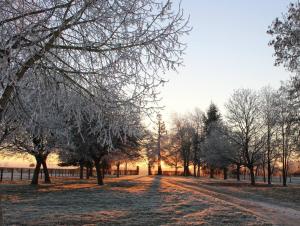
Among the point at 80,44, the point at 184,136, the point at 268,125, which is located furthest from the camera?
the point at 184,136

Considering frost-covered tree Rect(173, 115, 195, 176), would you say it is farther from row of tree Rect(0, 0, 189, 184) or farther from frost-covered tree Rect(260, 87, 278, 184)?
row of tree Rect(0, 0, 189, 184)

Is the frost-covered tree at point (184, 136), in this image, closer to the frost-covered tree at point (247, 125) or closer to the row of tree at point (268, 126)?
the row of tree at point (268, 126)

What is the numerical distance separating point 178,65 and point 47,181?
3562 centimetres

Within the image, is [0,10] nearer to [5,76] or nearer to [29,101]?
[5,76]

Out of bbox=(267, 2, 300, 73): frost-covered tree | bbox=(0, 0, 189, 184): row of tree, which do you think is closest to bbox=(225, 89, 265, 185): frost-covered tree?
bbox=(267, 2, 300, 73): frost-covered tree

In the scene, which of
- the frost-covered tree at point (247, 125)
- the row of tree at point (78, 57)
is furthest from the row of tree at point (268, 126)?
the row of tree at point (78, 57)

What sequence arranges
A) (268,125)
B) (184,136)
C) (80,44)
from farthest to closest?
(184,136)
(268,125)
(80,44)

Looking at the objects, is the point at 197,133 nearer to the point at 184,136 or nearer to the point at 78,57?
the point at 184,136

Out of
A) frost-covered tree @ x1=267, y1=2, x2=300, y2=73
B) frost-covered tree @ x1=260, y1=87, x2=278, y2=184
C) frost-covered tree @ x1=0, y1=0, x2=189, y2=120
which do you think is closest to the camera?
frost-covered tree @ x1=0, y1=0, x2=189, y2=120

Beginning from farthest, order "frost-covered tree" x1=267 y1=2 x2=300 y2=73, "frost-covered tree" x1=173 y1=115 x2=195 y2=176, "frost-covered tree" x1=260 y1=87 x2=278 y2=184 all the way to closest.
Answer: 1. "frost-covered tree" x1=173 y1=115 x2=195 y2=176
2. "frost-covered tree" x1=260 y1=87 x2=278 y2=184
3. "frost-covered tree" x1=267 y1=2 x2=300 y2=73

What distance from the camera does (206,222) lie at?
1373cm

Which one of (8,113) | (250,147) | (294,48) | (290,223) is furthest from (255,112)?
(8,113)

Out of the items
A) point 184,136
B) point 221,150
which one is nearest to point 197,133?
point 184,136

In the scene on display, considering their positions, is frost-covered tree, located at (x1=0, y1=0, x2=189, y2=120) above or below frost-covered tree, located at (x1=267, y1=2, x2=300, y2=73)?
below
